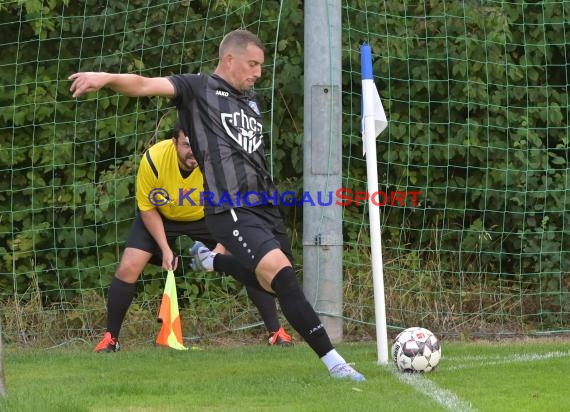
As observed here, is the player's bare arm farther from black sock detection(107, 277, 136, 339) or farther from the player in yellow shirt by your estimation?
black sock detection(107, 277, 136, 339)

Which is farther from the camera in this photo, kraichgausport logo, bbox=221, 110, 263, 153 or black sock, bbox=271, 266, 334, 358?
kraichgausport logo, bbox=221, 110, 263, 153

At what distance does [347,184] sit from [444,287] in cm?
112

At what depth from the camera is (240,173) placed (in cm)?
614

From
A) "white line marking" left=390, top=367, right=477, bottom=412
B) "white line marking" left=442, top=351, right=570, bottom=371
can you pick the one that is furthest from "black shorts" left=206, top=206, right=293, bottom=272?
"white line marking" left=442, top=351, right=570, bottom=371

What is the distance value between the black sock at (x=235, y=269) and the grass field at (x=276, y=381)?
0.50 m

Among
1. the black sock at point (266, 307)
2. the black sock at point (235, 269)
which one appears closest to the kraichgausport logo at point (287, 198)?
the black sock at point (235, 269)

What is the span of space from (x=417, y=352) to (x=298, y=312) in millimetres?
704

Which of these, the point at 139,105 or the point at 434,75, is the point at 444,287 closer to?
the point at 434,75

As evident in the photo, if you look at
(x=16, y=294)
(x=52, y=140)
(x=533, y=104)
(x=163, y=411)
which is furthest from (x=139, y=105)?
(x=163, y=411)

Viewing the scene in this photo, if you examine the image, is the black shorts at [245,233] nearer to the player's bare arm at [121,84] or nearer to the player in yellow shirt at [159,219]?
the player's bare arm at [121,84]

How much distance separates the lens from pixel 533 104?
9.57 metres

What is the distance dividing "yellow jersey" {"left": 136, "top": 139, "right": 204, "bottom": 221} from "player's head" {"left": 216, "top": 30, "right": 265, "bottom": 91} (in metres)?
1.74

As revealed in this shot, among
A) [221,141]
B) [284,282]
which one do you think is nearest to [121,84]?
[221,141]

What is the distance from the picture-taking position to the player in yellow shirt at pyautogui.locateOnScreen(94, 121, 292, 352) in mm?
7852
